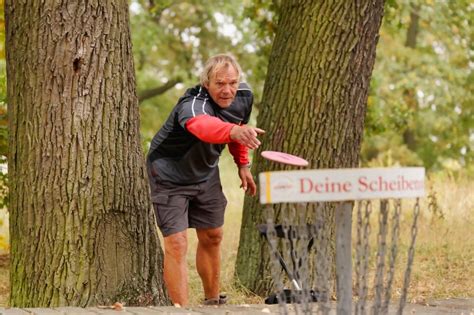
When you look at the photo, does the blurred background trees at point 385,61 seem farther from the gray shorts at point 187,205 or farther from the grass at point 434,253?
the gray shorts at point 187,205

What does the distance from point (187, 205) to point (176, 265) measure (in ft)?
1.33

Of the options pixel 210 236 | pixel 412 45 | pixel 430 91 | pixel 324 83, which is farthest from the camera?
pixel 412 45

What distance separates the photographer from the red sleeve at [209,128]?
5.42 metres

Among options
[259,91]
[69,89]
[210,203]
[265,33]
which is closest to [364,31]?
[210,203]

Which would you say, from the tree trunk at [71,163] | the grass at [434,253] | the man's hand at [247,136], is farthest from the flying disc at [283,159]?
the grass at [434,253]

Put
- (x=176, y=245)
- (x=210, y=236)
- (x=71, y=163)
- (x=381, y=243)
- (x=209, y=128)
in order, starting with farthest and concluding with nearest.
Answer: (x=210, y=236) → (x=176, y=245) → (x=71, y=163) → (x=209, y=128) → (x=381, y=243)

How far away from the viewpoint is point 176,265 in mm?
6238

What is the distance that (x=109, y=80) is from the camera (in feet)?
→ 20.0

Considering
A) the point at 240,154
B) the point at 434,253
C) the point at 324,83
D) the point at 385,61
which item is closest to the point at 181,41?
the point at 385,61

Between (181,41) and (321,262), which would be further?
(181,41)

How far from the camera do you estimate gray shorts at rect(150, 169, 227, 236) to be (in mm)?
6230

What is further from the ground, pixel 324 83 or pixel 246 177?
pixel 324 83

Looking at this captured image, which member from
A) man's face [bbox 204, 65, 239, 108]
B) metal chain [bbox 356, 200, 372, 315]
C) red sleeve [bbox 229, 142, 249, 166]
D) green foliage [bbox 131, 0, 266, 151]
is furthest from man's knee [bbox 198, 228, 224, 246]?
green foliage [bbox 131, 0, 266, 151]

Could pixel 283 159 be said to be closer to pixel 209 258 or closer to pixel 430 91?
pixel 209 258
